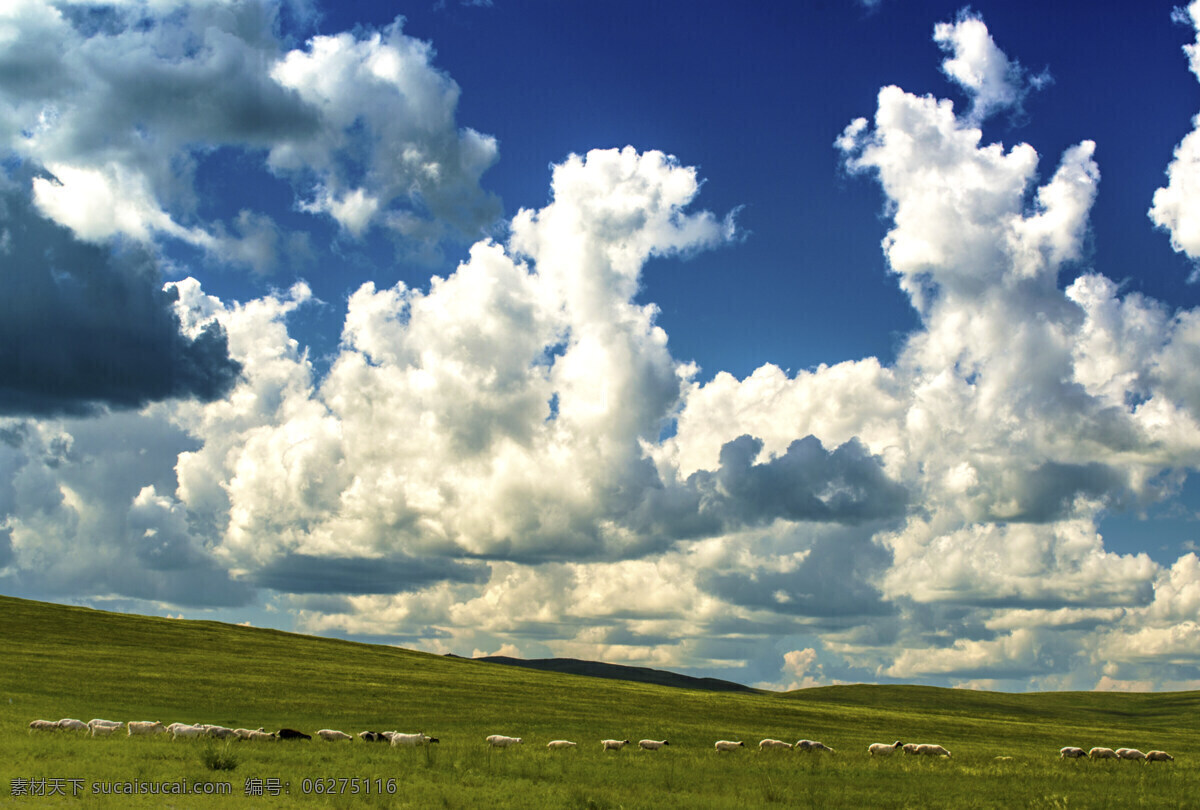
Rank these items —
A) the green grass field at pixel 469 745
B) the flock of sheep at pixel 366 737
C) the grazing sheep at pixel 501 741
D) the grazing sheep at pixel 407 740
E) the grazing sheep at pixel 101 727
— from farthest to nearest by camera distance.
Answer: the grazing sheep at pixel 501 741, the grazing sheep at pixel 407 740, the flock of sheep at pixel 366 737, the grazing sheep at pixel 101 727, the green grass field at pixel 469 745

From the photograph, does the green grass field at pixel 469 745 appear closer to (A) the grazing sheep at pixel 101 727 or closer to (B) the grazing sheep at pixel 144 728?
(B) the grazing sheep at pixel 144 728

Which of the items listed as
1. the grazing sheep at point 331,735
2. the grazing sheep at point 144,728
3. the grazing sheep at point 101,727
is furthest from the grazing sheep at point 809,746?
the grazing sheep at point 101,727

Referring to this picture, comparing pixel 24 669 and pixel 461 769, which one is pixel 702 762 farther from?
pixel 24 669

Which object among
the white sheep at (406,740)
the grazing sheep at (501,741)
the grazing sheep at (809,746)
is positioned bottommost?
the grazing sheep at (809,746)

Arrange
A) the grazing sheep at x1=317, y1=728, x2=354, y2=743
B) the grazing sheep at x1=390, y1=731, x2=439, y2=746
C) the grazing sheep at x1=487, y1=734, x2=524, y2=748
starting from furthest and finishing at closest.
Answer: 1. the grazing sheep at x1=487, y1=734, x2=524, y2=748
2. the grazing sheep at x1=317, y1=728, x2=354, y2=743
3. the grazing sheep at x1=390, y1=731, x2=439, y2=746

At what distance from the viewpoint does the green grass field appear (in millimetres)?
25953

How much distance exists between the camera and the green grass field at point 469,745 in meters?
26.0

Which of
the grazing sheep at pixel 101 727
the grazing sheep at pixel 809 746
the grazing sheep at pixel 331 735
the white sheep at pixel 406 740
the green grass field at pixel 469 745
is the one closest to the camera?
the green grass field at pixel 469 745

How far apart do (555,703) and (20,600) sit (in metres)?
88.7

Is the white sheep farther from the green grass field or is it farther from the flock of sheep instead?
the green grass field

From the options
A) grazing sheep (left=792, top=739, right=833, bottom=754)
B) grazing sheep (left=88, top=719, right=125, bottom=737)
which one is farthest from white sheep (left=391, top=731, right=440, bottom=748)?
grazing sheep (left=792, top=739, right=833, bottom=754)

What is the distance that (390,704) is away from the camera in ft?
192

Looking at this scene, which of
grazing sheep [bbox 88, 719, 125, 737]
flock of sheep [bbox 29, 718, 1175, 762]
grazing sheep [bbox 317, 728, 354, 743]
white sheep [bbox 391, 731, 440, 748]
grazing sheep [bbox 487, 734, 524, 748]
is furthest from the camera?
grazing sheep [bbox 487, 734, 524, 748]

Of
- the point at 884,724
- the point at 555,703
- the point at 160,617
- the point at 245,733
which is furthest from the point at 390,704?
the point at 160,617
